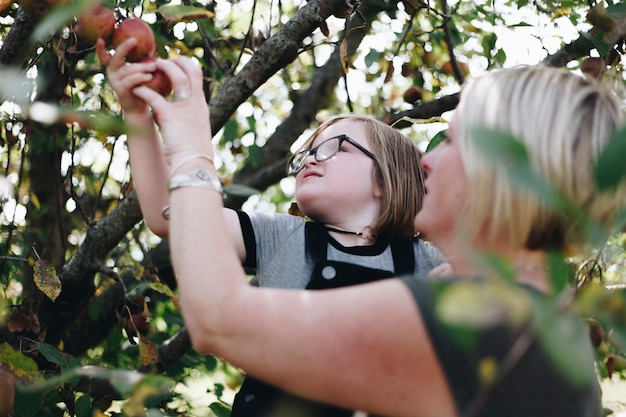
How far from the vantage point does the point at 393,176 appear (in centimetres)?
197

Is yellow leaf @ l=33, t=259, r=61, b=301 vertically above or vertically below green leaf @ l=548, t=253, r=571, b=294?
below

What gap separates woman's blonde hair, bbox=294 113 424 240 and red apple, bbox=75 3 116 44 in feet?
2.23

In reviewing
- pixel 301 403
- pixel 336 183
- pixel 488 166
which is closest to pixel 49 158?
pixel 336 183

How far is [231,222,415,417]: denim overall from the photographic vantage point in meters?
1.33

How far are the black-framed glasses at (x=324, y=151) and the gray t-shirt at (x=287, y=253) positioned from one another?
17 centimetres

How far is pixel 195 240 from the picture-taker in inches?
44.4

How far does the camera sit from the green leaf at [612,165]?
750 mm

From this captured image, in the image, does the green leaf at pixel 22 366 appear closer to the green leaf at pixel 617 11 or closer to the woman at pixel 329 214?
the woman at pixel 329 214

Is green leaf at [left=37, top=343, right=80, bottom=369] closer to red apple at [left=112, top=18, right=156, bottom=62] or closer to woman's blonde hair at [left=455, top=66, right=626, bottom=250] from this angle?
red apple at [left=112, top=18, right=156, bottom=62]

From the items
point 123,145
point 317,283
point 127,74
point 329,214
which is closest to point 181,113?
point 127,74

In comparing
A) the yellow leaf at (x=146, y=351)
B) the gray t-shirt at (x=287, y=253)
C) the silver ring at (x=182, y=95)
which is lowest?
the yellow leaf at (x=146, y=351)

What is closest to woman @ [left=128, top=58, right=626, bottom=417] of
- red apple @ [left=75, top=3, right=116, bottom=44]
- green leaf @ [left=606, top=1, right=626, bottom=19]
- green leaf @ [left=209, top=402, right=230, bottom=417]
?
red apple @ [left=75, top=3, right=116, bottom=44]

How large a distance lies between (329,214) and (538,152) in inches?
29.6

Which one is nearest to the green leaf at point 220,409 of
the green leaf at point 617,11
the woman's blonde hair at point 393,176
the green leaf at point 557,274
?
the woman's blonde hair at point 393,176
